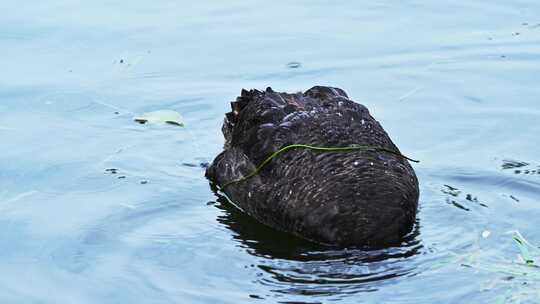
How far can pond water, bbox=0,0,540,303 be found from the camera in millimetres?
8391

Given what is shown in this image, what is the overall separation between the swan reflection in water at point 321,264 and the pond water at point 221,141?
17mm

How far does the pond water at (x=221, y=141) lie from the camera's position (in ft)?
27.5

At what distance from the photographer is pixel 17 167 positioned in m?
10.6

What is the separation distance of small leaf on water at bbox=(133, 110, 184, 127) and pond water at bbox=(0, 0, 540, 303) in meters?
0.11

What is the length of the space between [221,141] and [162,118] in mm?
775

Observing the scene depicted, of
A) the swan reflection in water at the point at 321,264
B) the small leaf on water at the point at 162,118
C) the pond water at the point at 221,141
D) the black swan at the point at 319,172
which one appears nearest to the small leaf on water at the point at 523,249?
the pond water at the point at 221,141

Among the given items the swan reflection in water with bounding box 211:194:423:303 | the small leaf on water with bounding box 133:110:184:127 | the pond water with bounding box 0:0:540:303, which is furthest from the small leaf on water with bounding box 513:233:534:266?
the small leaf on water with bounding box 133:110:184:127

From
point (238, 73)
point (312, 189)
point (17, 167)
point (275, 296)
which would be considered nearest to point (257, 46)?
point (238, 73)

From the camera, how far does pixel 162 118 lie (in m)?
11.9

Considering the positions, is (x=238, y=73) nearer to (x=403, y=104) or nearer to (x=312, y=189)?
(x=403, y=104)

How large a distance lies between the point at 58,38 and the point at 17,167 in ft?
12.2

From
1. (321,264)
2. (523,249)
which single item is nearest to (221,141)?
(321,264)

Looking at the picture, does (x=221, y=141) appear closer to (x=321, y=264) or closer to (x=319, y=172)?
(x=319, y=172)

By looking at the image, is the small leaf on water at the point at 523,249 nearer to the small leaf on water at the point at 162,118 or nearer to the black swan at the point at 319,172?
the black swan at the point at 319,172
